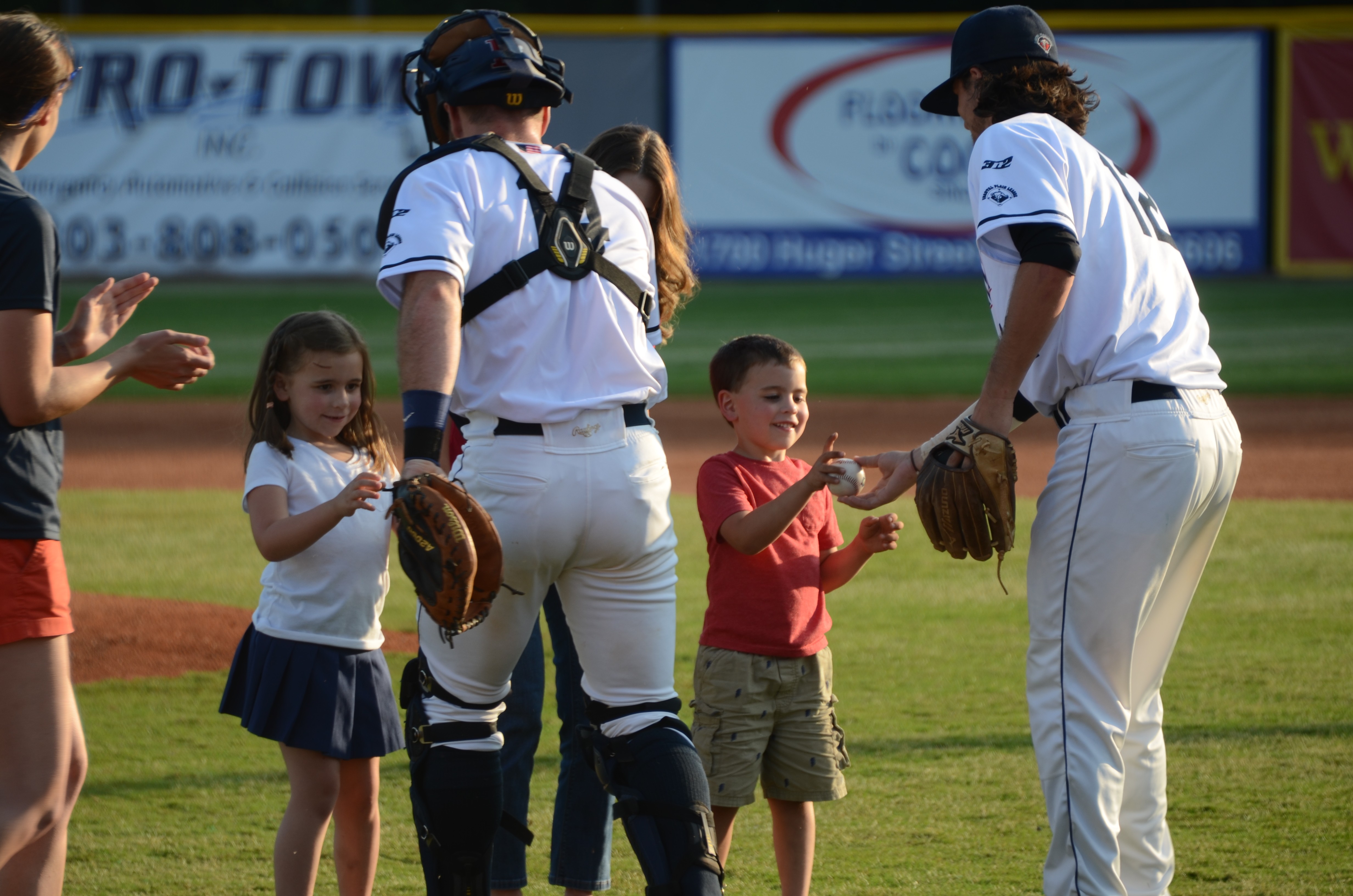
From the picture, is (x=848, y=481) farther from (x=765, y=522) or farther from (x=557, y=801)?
(x=557, y=801)

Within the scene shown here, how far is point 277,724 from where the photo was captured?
3021mm

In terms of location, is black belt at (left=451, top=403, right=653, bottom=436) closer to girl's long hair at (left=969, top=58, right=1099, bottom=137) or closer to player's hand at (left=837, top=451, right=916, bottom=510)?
player's hand at (left=837, top=451, right=916, bottom=510)

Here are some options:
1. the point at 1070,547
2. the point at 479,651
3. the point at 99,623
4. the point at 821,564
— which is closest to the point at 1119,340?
the point at 1070,547

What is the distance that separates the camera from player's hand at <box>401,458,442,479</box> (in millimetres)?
2539

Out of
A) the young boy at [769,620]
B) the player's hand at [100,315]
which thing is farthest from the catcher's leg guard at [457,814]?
the player's hand at [100,315]

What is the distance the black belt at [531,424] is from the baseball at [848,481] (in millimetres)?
418

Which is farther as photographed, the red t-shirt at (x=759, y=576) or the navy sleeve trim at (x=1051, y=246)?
the red t-shirt at (x=759, y=576)

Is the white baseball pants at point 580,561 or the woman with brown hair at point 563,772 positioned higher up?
the white baseball pants at point 580,561

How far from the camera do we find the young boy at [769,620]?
3.20 m

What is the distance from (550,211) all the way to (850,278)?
20667 millimetres

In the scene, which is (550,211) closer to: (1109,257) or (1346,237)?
(1109,257)

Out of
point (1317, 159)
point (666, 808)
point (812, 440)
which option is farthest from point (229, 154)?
point (666, 808)

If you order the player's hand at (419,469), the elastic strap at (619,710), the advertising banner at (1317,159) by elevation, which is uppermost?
the advertising banner at (1317,159)

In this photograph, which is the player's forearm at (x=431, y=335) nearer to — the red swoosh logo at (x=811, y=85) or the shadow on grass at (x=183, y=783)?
the shadow on grass at (x=183, y=783)
